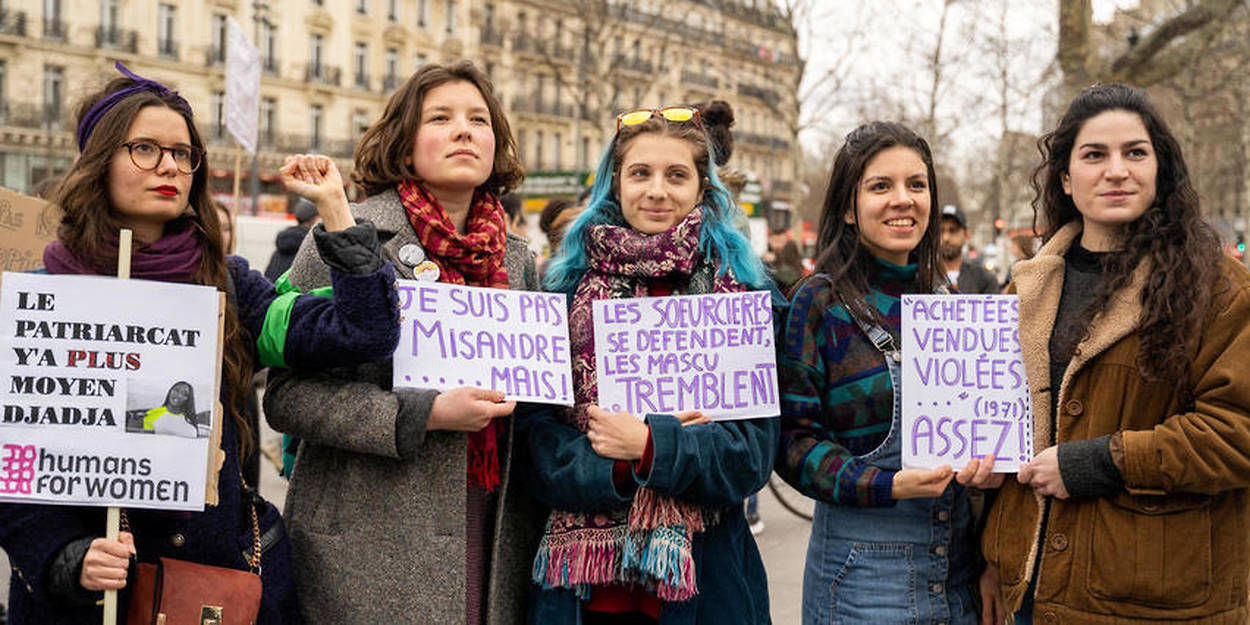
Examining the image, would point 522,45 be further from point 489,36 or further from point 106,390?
point 106,390

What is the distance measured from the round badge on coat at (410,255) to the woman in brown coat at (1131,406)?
1574 millimetres

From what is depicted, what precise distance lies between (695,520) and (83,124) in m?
1.75

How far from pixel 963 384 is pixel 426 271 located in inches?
56.4

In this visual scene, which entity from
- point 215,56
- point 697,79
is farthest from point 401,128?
point 697,79

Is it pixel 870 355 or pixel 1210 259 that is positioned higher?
pixel 1210 259

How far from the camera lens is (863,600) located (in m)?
2.67

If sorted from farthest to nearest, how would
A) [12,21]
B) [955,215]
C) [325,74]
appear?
[325,74]
[12,21]
[955,215]

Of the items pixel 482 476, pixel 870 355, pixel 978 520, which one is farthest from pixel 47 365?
pixel 978 520

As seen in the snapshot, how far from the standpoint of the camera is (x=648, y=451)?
257cm

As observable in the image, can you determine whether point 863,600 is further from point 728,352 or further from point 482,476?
point 482,476

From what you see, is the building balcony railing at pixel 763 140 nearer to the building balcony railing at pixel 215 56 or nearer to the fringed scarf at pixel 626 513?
the building balcony railing at pixel 215 56

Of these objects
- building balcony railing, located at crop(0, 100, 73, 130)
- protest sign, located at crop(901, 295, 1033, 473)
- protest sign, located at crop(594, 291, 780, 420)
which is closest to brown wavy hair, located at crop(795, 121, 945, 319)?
protest sign, located at crop(901, 295, 1033, 473)

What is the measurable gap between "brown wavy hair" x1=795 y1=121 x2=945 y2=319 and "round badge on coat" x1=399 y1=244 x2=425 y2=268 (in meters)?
1.08

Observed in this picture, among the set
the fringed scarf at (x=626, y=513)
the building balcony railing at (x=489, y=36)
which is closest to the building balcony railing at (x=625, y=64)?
the building balcony railing at (x=489, y=36)
